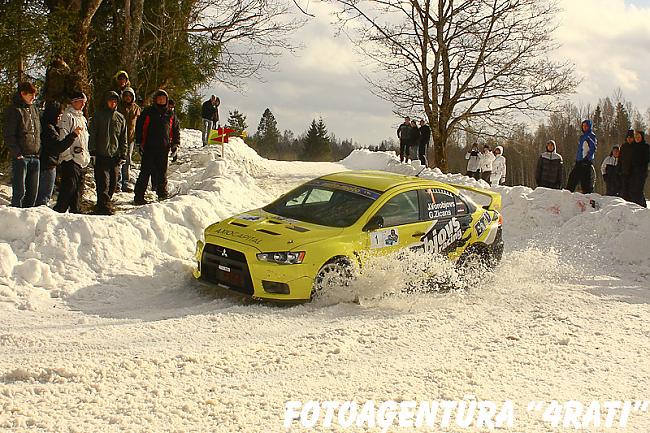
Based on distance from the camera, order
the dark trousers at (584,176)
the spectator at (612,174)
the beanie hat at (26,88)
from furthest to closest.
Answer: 1. the spectator at (612,174)
2. the dark trousers at (584,176)
3. the beanie hat at (26,88)

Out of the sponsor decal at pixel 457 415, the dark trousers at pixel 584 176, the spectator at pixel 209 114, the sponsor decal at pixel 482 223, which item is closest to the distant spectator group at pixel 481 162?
the dark trousers at pixel 584 176

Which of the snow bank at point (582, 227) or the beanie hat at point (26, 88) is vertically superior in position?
the beanie hat at point (26, 88)

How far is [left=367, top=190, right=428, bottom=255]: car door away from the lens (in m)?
8.20

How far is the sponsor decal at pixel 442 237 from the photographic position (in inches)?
343

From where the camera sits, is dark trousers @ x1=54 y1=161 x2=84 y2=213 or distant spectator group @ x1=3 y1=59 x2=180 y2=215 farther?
dark trousers @ x1=54 y1=161 x2=84 y2=213

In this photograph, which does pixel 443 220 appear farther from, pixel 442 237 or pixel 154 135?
pixel 154 135

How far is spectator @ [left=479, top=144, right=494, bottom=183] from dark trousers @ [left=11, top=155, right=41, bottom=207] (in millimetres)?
16857

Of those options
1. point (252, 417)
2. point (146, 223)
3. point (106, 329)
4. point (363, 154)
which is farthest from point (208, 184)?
point (363, 154)

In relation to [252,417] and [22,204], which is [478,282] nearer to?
[252,417]

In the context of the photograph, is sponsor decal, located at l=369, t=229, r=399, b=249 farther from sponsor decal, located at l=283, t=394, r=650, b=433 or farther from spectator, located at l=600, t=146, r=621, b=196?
spectator, located at l=600, t=146, r=621, b=196

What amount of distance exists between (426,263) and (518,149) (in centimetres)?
1891

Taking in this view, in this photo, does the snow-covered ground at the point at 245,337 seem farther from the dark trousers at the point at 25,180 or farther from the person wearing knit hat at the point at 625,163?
the person wearing knit hat at the point at 625,163

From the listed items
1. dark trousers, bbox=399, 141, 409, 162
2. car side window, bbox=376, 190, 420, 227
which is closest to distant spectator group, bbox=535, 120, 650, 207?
dark trousers, bbox=399, 141, 409, 162

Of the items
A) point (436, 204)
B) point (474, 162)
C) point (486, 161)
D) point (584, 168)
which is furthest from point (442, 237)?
→ point (474, 162)
